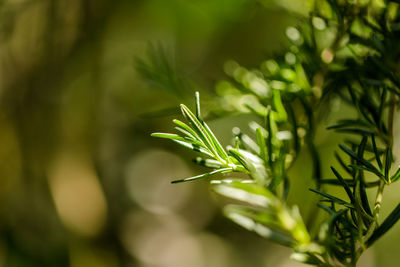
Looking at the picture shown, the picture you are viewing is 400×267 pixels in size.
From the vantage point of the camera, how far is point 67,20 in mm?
500

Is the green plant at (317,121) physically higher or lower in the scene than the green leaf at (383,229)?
higher

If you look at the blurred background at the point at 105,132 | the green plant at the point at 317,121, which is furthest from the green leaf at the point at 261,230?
the blurred background at the point at 105,132

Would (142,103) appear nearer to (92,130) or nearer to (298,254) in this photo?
(92,130)

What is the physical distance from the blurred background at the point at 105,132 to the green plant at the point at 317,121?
206 millimetres

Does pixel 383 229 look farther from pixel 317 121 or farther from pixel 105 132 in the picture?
pixel 105 132

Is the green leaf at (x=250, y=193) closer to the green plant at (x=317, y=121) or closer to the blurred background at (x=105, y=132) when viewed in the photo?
the green plant at (x=317, y=121)

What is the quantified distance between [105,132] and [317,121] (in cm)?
60

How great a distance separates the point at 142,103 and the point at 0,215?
0.92ft

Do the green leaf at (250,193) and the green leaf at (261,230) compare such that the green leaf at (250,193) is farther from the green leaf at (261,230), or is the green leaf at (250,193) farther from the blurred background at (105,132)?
the blurred background at (105,132)

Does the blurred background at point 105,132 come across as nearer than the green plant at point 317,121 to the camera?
No

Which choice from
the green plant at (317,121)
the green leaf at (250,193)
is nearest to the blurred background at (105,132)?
the green plant at (317,121)

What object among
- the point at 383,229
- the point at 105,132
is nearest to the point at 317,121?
the point at 383,229

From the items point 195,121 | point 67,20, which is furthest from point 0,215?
point 195,121

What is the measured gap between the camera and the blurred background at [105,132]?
518 millimetres
